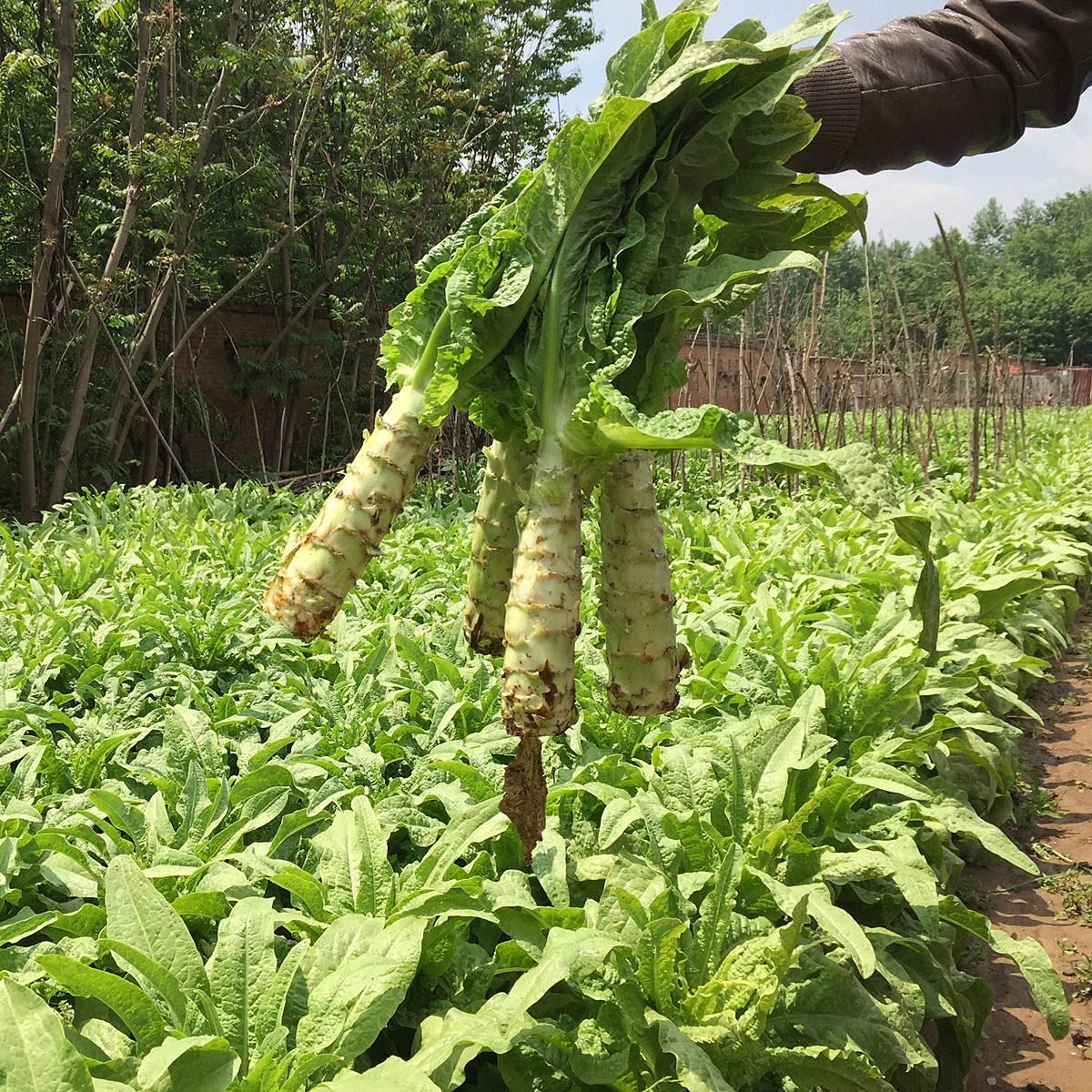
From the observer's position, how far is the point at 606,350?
4.02ft

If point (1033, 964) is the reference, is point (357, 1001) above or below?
above

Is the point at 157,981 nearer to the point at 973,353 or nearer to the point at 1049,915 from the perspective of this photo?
the point at 1049,915

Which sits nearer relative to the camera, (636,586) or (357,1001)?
(636,586)

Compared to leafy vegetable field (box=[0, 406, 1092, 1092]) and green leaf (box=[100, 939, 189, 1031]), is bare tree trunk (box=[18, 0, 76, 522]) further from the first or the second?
green leaf (box=[100, 939, 189, 1031])

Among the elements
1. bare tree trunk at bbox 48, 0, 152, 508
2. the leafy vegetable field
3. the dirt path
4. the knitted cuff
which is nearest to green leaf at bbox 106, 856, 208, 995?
the leafy vegetable field

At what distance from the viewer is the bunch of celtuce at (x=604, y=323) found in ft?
3.95

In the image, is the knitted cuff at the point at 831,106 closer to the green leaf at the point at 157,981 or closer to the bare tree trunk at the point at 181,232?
the green leaf at the point at 157,981

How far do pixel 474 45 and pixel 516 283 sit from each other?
1544 cm

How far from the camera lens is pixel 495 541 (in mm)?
1432

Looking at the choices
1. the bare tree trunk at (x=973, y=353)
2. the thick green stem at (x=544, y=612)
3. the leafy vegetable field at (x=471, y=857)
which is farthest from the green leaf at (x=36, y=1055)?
the bare tree trunk at (x=973, y=353)

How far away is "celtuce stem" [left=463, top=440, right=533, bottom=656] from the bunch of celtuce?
1cm

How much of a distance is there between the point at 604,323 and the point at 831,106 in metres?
0.67

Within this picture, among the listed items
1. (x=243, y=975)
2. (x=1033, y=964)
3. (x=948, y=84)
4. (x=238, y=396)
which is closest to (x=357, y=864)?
(x=243, y=975)

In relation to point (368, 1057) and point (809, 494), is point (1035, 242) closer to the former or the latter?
point (809, 494)
